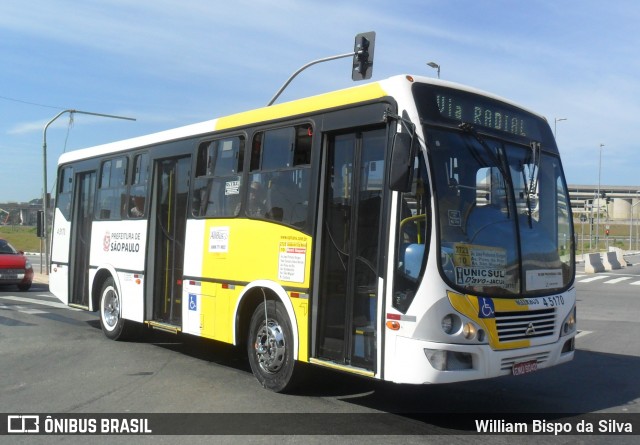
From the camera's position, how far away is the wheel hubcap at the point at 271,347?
24.1 ft

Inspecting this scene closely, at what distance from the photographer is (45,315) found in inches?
568

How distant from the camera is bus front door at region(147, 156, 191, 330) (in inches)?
374

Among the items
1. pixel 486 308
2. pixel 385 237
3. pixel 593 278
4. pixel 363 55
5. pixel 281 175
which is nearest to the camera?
pixel 486 308

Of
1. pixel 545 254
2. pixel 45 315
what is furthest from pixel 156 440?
pixel 45 315

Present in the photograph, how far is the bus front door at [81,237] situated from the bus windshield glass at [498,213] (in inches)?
305

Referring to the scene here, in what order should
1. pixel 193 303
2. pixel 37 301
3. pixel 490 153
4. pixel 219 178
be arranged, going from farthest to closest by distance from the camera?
1. pixel 37 301
2. pixel 193 303
3. pixel 219 178
4. pixel 490 153

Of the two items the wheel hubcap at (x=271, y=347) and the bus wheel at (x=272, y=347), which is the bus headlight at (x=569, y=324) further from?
the wheel hubcap at (x=271, y=347)

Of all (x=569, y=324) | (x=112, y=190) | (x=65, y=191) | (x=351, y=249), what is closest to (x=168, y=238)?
(x=112, y=190)

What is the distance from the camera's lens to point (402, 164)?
19.0 feet

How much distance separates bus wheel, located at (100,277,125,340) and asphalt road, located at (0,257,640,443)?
22cm

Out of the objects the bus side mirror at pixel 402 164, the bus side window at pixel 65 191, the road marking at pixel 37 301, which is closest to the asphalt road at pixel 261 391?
the bus side mirror at pixel 402 164

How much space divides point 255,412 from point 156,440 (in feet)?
3.77

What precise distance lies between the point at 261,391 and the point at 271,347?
515 millimetres

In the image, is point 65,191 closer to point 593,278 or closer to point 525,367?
point 525,367
